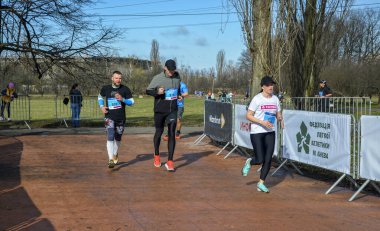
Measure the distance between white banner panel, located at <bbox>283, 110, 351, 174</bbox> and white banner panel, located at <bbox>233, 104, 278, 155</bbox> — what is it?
1539mm

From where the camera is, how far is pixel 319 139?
7.93 meters

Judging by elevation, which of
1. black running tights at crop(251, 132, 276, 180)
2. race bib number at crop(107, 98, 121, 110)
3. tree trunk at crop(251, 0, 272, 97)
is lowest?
black running tights at crop(251, 132, 276, 180)

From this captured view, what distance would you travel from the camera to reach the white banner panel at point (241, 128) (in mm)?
10461

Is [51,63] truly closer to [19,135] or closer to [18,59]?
[18,59]

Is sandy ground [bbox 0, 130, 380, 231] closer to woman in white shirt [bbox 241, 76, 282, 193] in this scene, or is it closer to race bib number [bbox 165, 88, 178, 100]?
woman in white shirt [bbox 241, 76, 282, 193]

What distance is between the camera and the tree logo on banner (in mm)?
8258

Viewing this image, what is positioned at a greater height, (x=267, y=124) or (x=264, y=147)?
(x=267, y=124)

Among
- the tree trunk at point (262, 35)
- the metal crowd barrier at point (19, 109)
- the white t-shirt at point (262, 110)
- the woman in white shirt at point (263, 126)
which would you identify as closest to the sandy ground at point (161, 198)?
the woman in white shirt at point (263, 126)

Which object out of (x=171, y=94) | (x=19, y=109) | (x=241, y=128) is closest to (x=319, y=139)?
(x=171, y=94)

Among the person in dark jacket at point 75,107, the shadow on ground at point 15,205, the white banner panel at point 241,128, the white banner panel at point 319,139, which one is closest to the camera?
the shadow on ground at point 15,205

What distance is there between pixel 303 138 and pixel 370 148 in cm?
166

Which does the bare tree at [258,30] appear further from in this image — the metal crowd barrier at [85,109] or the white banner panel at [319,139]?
the metal crowd barrier at [85,109]

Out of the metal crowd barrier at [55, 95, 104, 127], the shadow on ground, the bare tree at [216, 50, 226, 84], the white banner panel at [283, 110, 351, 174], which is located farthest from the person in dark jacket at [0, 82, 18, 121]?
the bare tree at [216, 50, 226, 84]

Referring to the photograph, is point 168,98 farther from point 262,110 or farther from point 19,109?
point 19,109
